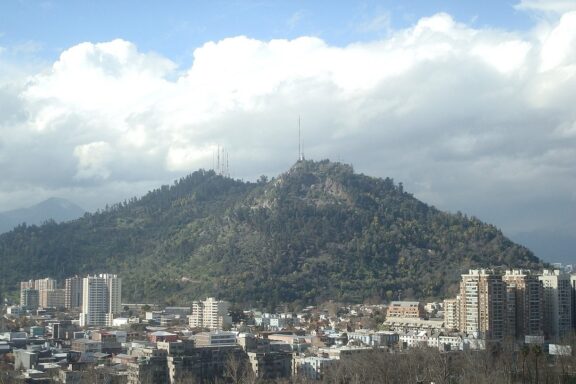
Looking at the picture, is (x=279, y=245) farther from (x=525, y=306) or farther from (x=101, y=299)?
(x=525, y=306)

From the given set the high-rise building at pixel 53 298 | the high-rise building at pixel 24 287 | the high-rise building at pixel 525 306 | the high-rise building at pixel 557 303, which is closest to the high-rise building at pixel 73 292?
the high-rise building at pixel 53 298

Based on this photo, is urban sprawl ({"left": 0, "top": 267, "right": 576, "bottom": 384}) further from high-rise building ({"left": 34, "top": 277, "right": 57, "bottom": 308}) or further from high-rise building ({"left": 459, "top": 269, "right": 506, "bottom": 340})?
high-rise building ({"left": 34, "top": 277, "right": 57, "bottom": 308})

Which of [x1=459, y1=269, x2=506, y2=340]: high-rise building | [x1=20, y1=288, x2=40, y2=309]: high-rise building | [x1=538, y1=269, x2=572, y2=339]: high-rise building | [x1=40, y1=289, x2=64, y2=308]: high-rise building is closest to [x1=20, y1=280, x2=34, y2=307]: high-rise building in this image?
[x1=20, y1=288, x2=40, y2=309]: high-rise building

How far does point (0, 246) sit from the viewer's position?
7725 centimetres

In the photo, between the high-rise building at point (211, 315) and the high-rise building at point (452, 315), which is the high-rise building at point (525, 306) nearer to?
the high-rise building at point (452, 315)

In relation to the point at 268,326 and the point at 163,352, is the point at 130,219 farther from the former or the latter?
the point at 163,352

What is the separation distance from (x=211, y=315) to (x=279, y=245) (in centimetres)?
1832

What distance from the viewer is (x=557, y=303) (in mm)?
41750

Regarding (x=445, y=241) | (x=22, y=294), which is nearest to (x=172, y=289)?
(x=22, y=294)

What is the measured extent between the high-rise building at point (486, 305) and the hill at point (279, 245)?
50.6 feet

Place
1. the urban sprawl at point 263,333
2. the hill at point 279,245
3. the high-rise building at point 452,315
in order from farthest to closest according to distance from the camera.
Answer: the hill at point 279,245, the high-rise building at point 452,315, the urban sprawl at point 263,333

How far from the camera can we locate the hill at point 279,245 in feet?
198

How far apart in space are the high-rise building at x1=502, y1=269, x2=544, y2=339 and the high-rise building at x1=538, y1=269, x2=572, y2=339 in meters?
1.08

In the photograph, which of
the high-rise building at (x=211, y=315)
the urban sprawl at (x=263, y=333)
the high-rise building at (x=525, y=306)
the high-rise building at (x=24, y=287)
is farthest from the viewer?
the high-rise building at (x=24, y=287)
